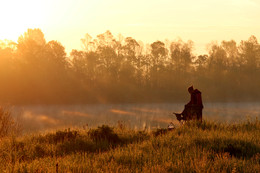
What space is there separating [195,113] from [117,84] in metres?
68.0

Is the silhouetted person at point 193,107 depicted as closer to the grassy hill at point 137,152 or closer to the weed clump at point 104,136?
the grassy hill at point 137,152

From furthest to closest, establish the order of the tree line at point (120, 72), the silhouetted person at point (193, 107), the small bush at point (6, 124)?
the tree line at point (120, 72), the small bush at point (6, 124), the silhouetted person at point (193, 107)

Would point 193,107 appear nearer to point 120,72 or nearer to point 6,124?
point 6,124

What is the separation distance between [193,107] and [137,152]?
654cm

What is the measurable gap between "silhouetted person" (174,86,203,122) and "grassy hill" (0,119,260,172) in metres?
0.60

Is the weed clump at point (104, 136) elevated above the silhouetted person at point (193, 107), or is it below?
below

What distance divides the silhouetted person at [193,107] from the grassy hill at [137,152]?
60 cm

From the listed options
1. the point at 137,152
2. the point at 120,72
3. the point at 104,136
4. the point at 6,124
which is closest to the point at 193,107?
the point at 104,136

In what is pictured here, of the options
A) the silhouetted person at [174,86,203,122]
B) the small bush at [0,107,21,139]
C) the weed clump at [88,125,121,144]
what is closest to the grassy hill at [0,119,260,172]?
the weed clump at [88,125,121,144]

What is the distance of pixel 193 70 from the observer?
304 ft

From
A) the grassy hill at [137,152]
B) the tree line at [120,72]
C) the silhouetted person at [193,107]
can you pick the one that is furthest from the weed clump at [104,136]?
the tree line at [120,72]

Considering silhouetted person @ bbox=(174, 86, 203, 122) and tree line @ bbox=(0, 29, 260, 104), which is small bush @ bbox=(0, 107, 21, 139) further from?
tree line @ bbox=(0, 29, 260, 104)

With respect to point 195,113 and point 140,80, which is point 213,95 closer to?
point 140,80

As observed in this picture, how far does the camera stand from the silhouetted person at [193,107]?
50.6 feet
